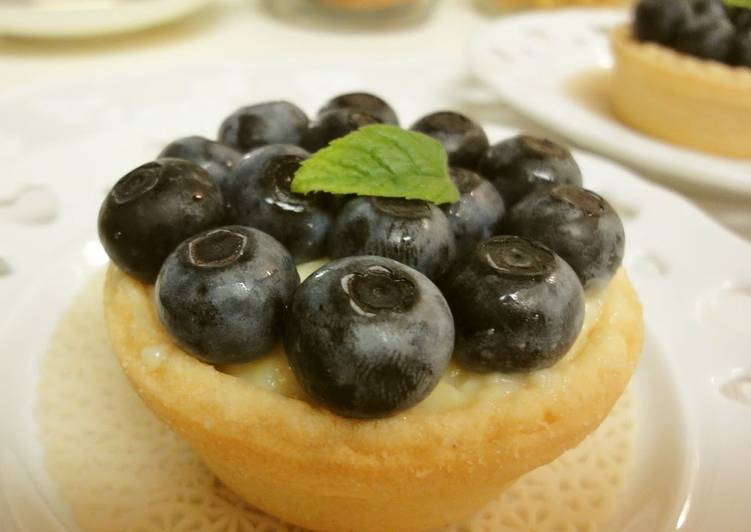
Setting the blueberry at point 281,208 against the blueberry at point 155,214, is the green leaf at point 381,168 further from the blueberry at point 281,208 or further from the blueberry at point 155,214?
the blueberry at point 155,214

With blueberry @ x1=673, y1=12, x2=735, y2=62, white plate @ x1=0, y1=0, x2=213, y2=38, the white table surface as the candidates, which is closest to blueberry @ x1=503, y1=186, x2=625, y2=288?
the white table surface

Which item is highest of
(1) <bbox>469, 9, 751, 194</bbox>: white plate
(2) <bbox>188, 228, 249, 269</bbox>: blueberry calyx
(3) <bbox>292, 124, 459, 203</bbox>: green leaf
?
(3) <bbox>292, 124, 459, 203</bbox>: green leaf

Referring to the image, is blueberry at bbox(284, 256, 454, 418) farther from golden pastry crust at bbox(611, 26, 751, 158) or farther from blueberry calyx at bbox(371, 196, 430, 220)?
golden pastry crust at bbox(611, 26, 751, 158)

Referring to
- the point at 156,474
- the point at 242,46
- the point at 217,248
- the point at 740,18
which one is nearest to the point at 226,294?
the point at 217,248

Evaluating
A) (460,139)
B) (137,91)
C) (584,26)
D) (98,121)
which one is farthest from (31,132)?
(584,26)

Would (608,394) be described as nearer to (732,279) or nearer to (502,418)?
(502,418)

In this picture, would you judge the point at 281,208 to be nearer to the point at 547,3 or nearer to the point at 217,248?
the point at 217,248

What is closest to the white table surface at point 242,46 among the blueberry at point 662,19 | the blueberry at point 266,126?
the blueberry at point 662,19
